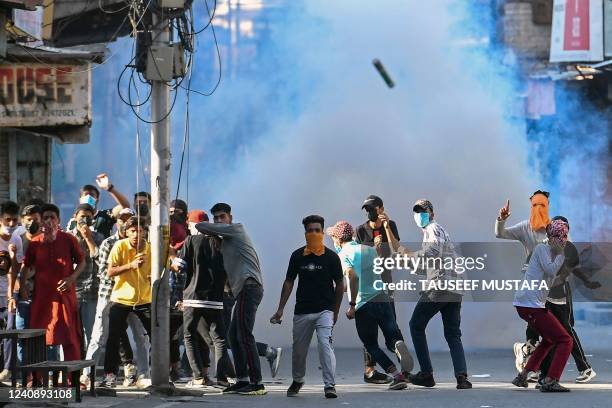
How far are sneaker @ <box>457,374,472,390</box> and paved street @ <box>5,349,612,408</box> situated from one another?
12 cm

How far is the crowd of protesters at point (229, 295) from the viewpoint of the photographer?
14.5m

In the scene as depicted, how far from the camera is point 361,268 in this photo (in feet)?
52.5

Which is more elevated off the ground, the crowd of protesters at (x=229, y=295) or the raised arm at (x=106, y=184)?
the raised arm at (x=106, y=184)

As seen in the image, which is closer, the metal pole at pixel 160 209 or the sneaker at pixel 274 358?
the metal pole at pixel 160 209

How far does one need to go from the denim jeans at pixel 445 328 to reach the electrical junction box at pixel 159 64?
318 cm

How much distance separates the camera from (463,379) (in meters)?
15.2

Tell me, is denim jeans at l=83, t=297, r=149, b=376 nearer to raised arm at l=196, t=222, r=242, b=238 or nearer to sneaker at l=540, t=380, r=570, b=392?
raised arm at l=196, t=222, r=242, b=238

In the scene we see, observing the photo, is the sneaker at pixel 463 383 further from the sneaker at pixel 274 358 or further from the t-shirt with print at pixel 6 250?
the t-shirt with print at pixel 6 250

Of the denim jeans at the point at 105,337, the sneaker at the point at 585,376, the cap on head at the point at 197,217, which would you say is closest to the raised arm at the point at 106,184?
the cap on head at the point at 197,217

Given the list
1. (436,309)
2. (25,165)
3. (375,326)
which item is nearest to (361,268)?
(375,326)

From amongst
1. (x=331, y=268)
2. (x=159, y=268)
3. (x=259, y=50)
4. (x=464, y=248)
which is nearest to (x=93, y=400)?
(x=159, y=268)

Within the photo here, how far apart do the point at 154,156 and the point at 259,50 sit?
15.9m

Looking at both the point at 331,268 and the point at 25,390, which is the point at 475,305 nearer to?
the point at 331,268

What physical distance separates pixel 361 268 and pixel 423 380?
1236mm
